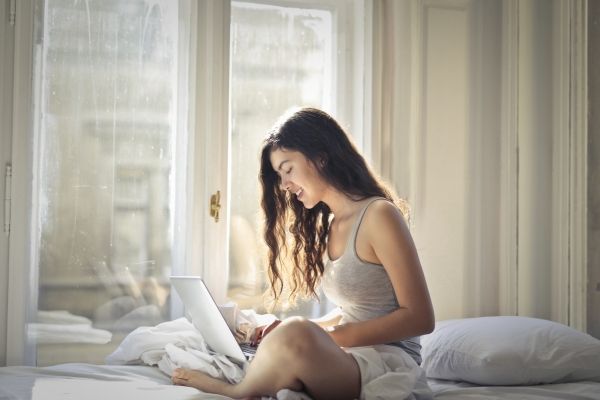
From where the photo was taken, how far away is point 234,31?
3.03 meters

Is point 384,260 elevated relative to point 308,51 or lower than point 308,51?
lower

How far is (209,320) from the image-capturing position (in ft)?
6.68

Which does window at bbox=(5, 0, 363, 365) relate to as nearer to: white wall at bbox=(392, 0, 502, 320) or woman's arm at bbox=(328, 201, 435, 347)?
white wall at bbox=(392, 0, 502, 320)

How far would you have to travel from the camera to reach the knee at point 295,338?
1.69 meters

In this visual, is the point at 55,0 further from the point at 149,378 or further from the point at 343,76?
the point at 149,378

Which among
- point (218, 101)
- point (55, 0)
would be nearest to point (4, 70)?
point (55, 0)

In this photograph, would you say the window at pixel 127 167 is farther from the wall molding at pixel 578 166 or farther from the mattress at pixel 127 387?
the wall molding at pixel 578 166

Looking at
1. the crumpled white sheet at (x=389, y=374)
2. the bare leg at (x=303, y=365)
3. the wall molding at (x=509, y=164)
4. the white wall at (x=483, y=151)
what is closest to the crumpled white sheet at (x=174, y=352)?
the bare leg at (x=303, y=365)

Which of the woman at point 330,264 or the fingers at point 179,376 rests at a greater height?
the woman at point 330,264

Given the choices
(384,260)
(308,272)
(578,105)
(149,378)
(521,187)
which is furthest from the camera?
(521,187)

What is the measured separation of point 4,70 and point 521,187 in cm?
199

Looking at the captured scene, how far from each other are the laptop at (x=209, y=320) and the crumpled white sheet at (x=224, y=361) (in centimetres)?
3

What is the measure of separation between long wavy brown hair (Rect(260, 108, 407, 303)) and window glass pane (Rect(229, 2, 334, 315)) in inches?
20.2

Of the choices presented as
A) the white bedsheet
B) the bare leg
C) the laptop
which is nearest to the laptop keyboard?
the laptop
